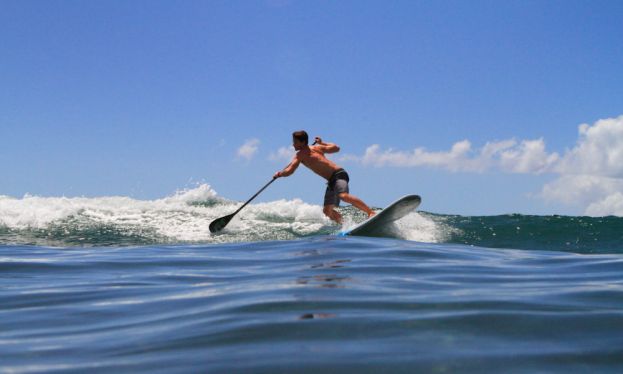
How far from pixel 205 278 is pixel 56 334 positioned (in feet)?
5.69

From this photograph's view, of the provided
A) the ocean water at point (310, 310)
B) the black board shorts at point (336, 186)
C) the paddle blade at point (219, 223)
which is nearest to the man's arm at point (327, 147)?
the black board shorts at point (336, 186)

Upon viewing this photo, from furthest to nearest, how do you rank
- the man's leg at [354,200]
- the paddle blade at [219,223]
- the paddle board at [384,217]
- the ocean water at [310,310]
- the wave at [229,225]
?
the wave at [229,225] → the paddle blade at [219,223] → the man's leg at [354,200] → the paddle board at [384,217] → the ocean water at [310,310]

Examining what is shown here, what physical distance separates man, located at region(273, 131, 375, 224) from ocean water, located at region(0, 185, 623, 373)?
13.5ft

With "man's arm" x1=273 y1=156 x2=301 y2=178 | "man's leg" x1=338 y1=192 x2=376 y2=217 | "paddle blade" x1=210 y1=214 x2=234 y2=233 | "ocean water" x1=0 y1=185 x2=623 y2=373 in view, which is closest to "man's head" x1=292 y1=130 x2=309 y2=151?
"man's arm" x1=273 y1=156 x2=301 y2=178

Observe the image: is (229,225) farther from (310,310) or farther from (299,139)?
(310,310)

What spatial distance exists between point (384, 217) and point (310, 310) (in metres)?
7.18

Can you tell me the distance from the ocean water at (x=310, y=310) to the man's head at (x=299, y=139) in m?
4.18

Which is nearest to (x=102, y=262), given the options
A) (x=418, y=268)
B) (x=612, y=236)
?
(x=418, y=268)

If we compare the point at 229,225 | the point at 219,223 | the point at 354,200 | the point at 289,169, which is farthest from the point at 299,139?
the point at 229,225

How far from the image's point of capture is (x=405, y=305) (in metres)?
2.82

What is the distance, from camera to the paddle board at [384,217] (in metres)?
9.45

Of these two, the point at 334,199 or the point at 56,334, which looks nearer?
the point at 56,334

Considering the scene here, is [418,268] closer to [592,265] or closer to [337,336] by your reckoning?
[592,265]

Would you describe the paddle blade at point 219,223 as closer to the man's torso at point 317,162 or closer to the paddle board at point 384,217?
the man's torso at point 317,162
